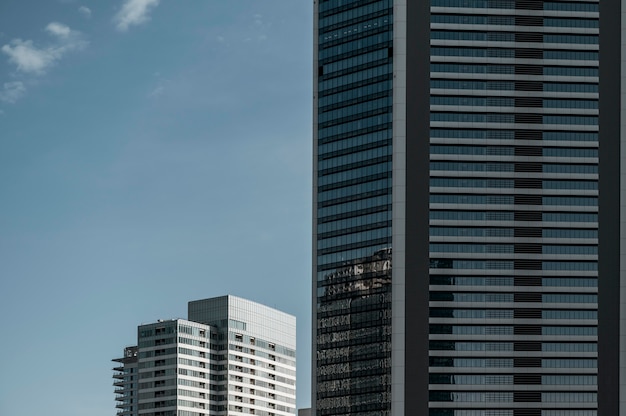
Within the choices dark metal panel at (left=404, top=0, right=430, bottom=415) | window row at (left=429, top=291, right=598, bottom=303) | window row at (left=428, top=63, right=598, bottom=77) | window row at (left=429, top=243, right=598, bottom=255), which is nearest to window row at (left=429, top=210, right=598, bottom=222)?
window row at (left=429, top=243, right=598, bottom=255)

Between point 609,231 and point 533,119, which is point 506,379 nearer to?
point 609,231

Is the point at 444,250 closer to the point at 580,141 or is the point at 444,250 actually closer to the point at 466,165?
the point at 466,165

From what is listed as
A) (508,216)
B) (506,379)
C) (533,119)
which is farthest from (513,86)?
(506,379)

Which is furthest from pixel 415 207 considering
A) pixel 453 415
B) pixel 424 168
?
pixel 453 415

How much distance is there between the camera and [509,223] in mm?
195625

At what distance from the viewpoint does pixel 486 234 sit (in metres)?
196

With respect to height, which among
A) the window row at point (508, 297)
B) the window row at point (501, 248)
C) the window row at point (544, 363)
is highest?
the window row at point (501, 248)

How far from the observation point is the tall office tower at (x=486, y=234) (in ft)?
626

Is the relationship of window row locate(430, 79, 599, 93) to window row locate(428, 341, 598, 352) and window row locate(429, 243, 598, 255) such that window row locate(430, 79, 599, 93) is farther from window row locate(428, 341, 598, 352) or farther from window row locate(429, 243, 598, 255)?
window row locate(428, 341, 598, 352)

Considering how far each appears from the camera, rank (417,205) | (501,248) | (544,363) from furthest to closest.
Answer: (501,248) < (417,205) < (544,363)

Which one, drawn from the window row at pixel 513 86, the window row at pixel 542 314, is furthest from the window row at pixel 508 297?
the window row at pixel 513 86

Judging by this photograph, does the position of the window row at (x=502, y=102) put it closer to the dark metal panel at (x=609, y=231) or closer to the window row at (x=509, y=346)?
the dark metal panel at (x=609, y=231)

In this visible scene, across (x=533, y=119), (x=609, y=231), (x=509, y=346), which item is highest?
(x=533, y=119)

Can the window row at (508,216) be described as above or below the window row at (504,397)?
above
